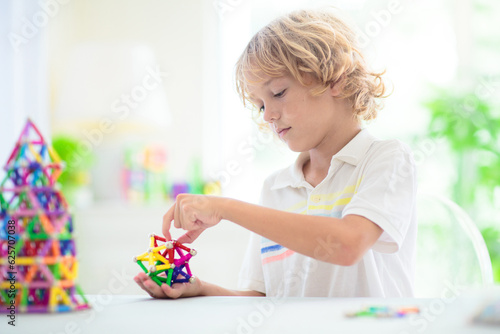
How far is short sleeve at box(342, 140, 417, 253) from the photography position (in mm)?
875

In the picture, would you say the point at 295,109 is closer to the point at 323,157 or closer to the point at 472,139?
the point at 323,157

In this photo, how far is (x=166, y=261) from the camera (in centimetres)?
91

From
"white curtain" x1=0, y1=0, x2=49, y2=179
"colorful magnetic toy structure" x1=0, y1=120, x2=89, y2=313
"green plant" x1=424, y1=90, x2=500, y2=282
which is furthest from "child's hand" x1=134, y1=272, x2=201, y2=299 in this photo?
"green plant" x1=424, y1=90, x2=500, y2=282

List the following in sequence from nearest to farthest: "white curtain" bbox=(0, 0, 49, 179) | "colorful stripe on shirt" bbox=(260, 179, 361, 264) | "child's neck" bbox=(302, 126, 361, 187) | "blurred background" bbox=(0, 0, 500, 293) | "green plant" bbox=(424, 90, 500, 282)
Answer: "colorful stripe on shirt" bbox=(260, 179, 361, 264), "child's neck" bbox=(302, 126, 361, 187), "white curtain" bbox=(0, 0, 49, 179), "blurred background" bbox=(0, 0, 500, 293), "green plant" bbox=(424, 90, 500, 282)

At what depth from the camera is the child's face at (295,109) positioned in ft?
3.62

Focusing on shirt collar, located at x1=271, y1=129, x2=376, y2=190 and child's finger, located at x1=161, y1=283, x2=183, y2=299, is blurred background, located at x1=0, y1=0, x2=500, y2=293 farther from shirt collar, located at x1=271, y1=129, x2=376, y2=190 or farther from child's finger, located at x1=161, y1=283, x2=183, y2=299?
child's finger, located at x1=161, y1=283, x2=183, y2=299

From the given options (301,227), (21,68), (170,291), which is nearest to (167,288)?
(170,291)

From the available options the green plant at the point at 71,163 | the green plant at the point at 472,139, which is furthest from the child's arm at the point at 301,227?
the green plant at the point at 472,139

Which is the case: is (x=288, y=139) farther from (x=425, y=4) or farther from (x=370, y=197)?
(x=425, y=4)

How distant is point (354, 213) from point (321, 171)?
12.8 inches

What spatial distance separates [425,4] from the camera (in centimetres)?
286

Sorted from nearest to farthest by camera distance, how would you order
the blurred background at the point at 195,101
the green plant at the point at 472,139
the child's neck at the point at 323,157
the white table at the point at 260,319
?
the white table at the point at 260,319
the child's neck at the point at 323,157
the blurred background at the point at 195,101
the green plant at the point at 472,139

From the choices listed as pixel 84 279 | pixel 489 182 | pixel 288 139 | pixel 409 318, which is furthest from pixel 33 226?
pixel 489 182

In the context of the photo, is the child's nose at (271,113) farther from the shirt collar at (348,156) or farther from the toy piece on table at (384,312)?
the toy piece on table at (384,312)
